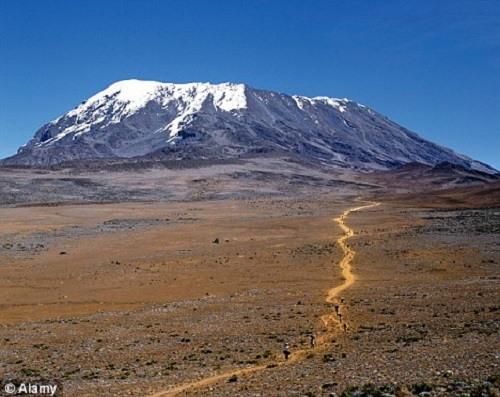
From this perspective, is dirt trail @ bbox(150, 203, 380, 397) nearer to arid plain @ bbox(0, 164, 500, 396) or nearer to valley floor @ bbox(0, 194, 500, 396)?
arid plain @ bbox(0, 164, 500, 396)

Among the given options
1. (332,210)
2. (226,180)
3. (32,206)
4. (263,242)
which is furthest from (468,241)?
(226,180)

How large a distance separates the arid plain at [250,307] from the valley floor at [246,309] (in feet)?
0.32

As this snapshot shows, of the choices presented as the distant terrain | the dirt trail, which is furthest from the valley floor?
the dirt trail

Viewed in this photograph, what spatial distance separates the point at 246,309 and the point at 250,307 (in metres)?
0.52

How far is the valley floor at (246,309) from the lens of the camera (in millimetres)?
15438

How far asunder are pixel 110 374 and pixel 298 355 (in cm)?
611

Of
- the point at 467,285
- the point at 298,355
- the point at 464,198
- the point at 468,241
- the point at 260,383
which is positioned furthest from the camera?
the point at 464,198

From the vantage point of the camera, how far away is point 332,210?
91250 millimetres

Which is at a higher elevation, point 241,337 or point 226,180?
point 226,180

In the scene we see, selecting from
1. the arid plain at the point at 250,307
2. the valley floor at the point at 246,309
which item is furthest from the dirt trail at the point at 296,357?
the valley floor at the point at 246,309

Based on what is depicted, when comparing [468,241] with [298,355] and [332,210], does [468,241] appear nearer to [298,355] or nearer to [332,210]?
[298,355]

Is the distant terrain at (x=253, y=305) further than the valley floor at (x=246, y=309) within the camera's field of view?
No

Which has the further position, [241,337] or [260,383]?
[241,337]

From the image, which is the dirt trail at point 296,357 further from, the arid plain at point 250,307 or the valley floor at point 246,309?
the valley floor at point 246,309
